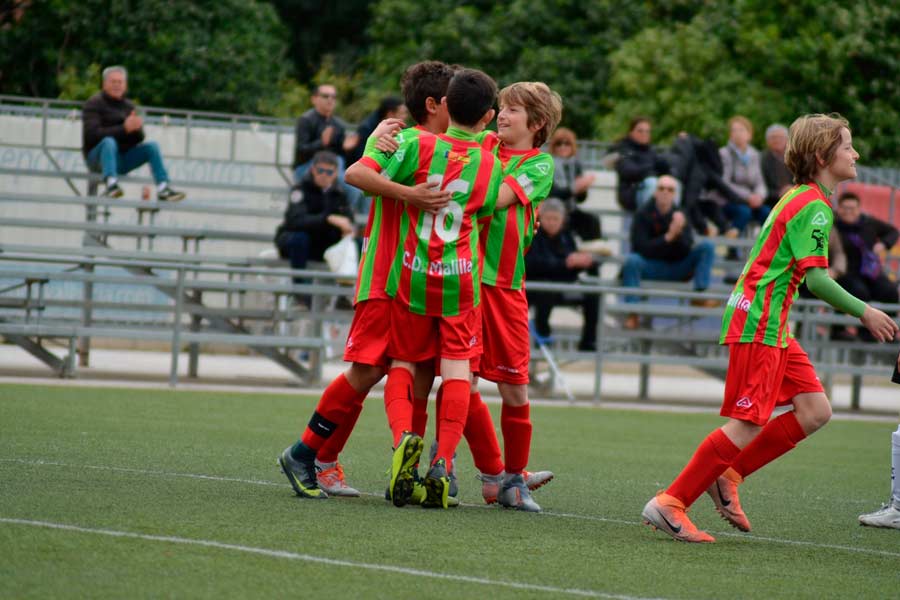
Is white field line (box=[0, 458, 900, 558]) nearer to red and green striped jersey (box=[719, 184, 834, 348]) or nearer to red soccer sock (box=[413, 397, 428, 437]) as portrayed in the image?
red soccer sock (box=[413, 397, 428, 437])

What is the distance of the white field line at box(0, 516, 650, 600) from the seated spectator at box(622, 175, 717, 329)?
10.8 m

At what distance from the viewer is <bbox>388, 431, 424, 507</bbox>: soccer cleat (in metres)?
6.30

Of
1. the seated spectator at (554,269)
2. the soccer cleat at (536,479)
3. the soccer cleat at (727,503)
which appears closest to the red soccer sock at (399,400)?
the soccer cleat at (536,479)

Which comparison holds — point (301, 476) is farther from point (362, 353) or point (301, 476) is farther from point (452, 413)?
point (452, 413)

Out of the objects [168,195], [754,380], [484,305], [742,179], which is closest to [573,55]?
[742,179]

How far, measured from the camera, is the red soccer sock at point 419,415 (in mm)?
7037

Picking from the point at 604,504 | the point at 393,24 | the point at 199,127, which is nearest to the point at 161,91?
the point at 393,24

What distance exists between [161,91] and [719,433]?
97.3 ft

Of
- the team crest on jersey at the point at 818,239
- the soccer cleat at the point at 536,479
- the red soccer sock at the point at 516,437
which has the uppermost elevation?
the team crest on jersey at the point at 818,239

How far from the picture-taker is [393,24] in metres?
40.6

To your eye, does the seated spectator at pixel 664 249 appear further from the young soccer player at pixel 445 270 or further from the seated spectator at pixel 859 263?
the young soccer player at pixel 445 270

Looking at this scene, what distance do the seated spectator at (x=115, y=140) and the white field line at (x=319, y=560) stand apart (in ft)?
38.3

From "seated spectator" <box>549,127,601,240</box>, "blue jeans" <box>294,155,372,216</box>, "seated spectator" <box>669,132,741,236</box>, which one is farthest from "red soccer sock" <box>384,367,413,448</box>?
"seated spectator" <box>669,132,741,236</box>

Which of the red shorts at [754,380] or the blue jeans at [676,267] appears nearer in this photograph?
the red shorts at [754,380]
